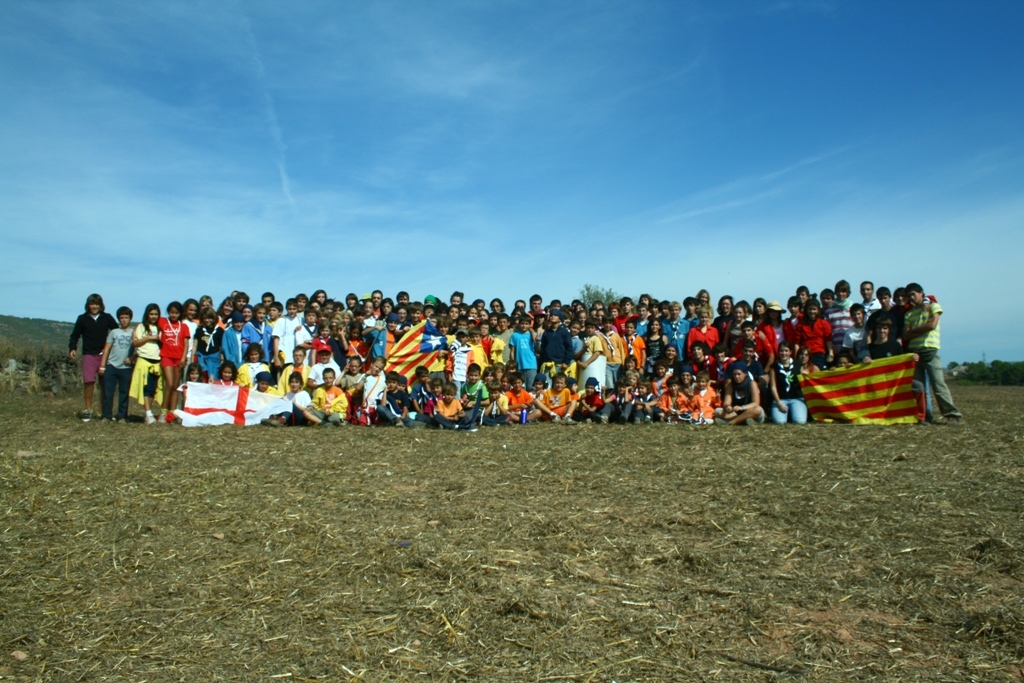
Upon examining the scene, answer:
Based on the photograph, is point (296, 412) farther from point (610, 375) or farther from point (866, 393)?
point (866, 393)

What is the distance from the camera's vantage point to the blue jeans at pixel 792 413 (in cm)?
1112

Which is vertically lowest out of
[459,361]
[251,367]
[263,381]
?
[263,381]

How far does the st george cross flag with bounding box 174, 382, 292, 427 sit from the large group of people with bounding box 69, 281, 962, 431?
0.19 m

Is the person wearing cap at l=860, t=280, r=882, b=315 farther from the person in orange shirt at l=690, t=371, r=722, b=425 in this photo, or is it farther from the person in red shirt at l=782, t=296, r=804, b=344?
the person in orange shirt at l=690, t=371, r=722, b=425

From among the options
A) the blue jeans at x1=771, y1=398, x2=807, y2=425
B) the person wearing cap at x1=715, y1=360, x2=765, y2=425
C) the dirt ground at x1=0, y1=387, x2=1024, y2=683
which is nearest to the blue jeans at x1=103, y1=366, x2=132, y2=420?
the dirt ground at x1=0, y1=387, x2=1024, y2=683

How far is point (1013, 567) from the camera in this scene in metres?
4.96

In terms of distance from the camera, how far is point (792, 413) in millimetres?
11195

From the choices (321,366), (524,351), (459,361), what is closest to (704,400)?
(524,351)

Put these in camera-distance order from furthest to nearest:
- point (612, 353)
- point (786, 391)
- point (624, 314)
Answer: point (624, 314) < point (612, 353) < point (786, 391)

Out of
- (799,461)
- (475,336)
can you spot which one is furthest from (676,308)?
(799,461)

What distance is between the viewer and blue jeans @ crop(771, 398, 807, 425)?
11117 mm

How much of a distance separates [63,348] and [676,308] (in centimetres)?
2029

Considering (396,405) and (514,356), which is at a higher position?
(514,356)

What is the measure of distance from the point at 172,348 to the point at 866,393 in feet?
33.2
